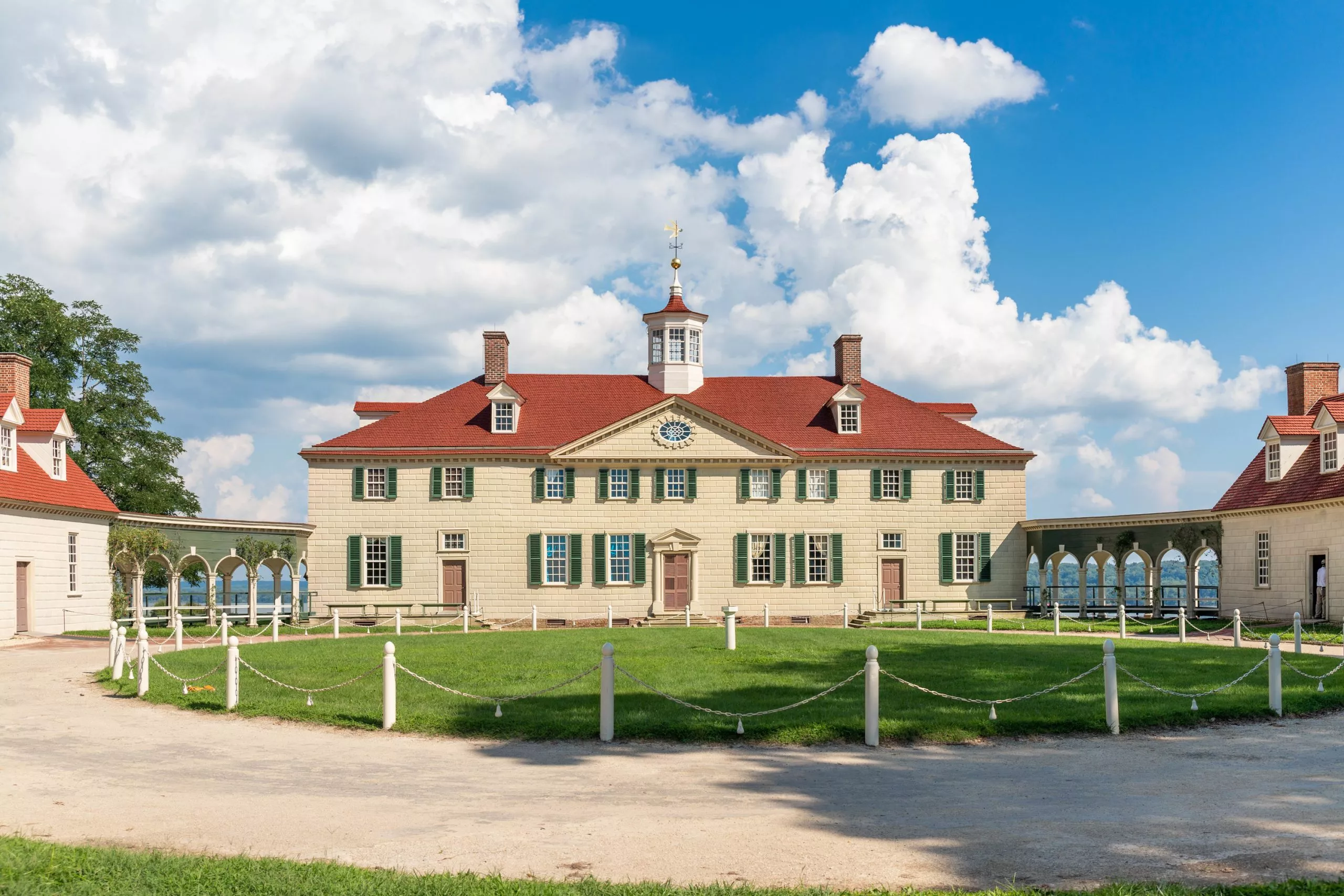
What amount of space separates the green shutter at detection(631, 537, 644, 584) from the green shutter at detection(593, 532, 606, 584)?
961 millimetres

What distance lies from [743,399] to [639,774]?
1273 inches

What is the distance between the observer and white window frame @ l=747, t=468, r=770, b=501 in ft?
129

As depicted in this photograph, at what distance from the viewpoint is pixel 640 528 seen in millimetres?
38969

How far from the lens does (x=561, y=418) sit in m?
40.8

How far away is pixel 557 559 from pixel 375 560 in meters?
6.45

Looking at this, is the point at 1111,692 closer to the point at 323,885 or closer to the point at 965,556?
the point at 323,885

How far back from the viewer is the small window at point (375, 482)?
38.8 meters

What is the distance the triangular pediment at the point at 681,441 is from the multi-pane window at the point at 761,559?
3.02 meters

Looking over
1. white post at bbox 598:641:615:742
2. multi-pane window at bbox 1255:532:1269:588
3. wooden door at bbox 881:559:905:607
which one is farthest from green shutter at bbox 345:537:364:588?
multi-pane window at bbox 1255:532:1269:588

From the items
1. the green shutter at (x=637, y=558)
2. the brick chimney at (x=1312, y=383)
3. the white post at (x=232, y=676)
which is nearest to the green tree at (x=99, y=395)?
the green shutter at (x=637, y=558)

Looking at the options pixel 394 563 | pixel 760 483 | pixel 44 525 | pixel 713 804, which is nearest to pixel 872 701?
pixel 713 804

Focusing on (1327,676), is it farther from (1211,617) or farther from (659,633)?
(1211,617)

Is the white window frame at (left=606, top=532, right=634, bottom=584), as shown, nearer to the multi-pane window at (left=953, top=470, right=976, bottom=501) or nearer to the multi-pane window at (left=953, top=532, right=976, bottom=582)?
the multi-pane window at (left=953, top=532, right=976, bottom=582)

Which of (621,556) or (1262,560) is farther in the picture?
(621,556)
